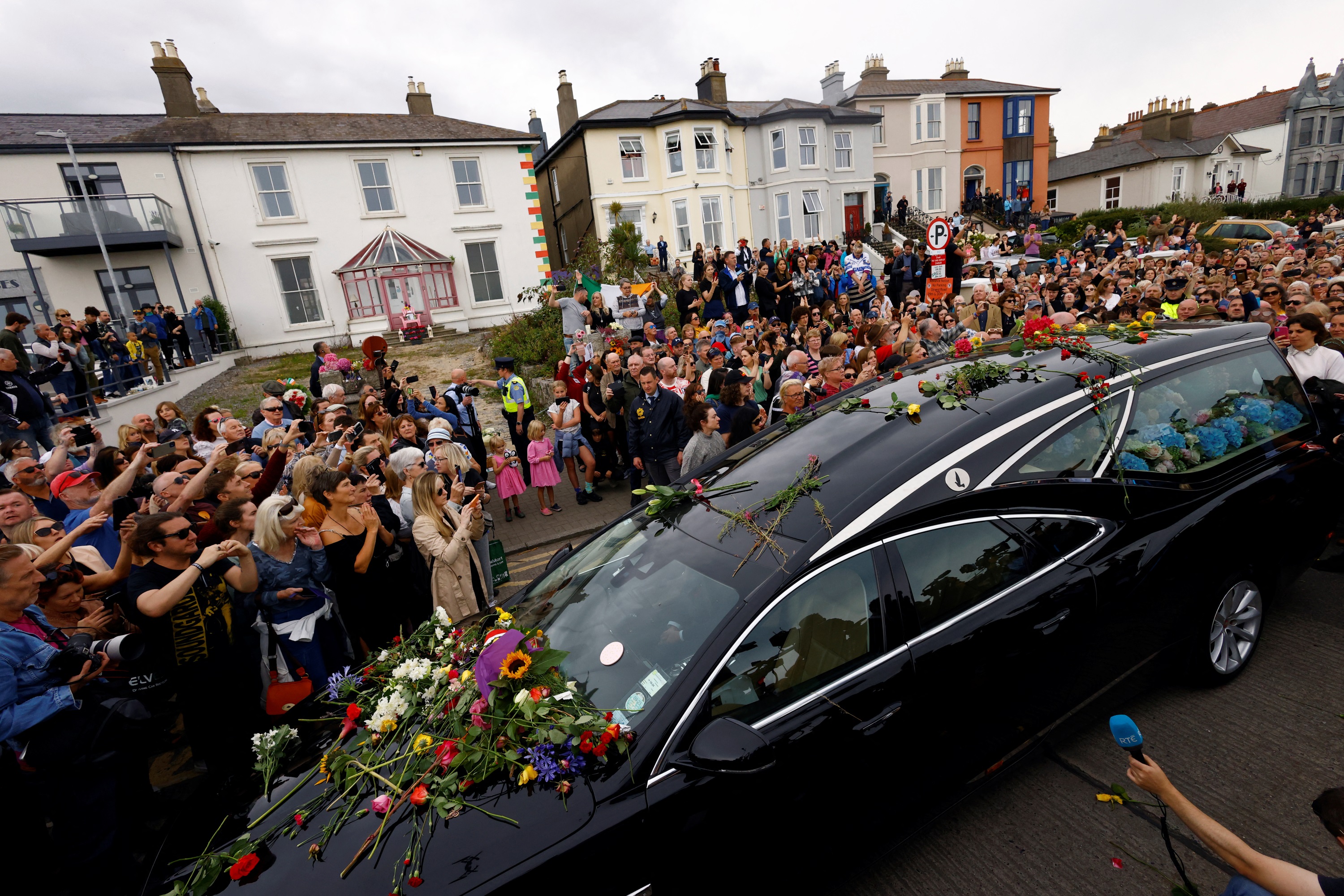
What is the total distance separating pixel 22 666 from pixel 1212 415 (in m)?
6.28

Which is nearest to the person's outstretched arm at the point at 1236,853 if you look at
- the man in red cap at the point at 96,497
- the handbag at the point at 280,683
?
the handbag at the point at 280,683

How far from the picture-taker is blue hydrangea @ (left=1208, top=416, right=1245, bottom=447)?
3561mm

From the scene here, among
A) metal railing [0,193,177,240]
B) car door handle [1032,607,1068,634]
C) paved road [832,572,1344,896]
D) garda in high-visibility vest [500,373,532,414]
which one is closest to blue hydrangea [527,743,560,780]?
paved road [832,572,1344,896]

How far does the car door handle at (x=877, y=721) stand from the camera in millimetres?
2419

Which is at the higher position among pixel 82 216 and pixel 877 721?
pixel 82 216

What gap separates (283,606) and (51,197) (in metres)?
23.7

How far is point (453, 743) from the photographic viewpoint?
2.39 m

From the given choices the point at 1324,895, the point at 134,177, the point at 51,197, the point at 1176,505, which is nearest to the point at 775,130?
the point at 134,177

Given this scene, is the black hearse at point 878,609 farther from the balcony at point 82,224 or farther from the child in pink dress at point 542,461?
the balcony at point 82,224

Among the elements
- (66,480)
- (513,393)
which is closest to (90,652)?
(66,480)

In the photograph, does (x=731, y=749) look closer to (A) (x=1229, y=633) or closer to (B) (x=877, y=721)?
(B) (x=877, y=721)

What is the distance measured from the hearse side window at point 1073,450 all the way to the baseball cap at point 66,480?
664cm

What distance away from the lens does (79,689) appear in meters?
3.20

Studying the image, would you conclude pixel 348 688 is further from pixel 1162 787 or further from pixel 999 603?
pixel 1162 787
